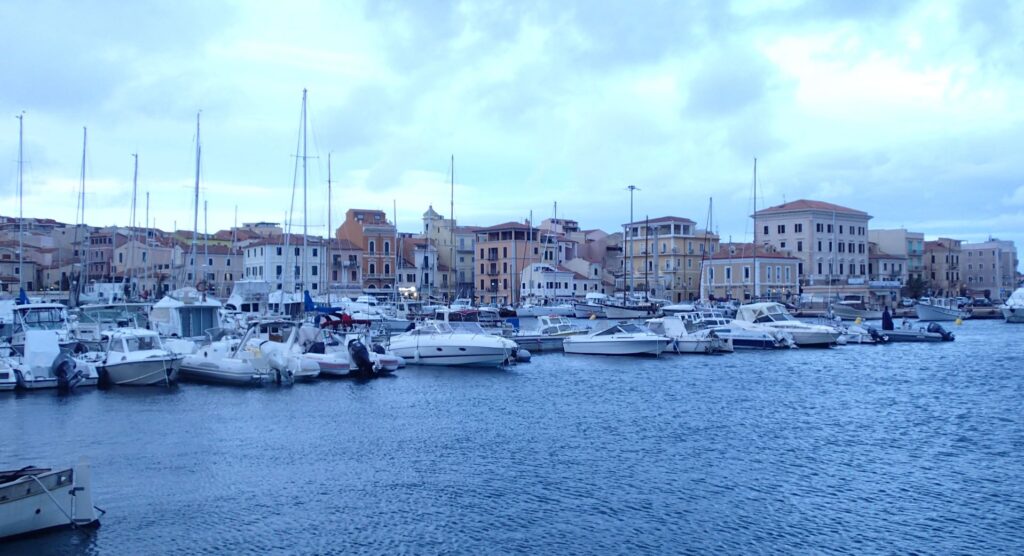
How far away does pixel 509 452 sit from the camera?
21.1 m

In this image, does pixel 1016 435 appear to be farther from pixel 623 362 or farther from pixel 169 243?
pixel 169 243

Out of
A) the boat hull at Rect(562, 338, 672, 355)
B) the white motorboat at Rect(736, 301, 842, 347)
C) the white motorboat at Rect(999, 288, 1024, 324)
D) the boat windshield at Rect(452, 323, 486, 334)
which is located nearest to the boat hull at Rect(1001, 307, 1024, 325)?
the white motorboat at Rect(999, 288, 1024, 324)

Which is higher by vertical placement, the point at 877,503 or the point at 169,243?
the point at 169,243

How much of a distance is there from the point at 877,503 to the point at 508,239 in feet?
293

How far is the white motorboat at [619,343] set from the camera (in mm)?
45375

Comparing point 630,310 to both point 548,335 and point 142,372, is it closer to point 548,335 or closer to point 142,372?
point 548,335

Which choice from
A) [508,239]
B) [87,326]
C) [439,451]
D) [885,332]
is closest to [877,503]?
[439,451]

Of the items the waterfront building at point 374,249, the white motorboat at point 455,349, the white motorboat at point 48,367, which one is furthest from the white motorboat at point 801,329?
the waterfront building at point 374,249

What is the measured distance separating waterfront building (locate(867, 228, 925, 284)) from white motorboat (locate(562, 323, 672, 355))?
87519 mm

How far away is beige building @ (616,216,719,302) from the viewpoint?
101812 millimetres

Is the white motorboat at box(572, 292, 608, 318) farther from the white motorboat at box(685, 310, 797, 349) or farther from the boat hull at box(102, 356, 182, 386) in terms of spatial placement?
the boat hull at box(102, 356, 182, 386)

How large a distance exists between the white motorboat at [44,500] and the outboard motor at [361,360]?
21413mm

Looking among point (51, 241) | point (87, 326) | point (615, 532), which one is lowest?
point (615, 532)

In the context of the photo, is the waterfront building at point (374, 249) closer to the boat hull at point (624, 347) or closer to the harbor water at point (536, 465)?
the boat hull at point (624, 347)
